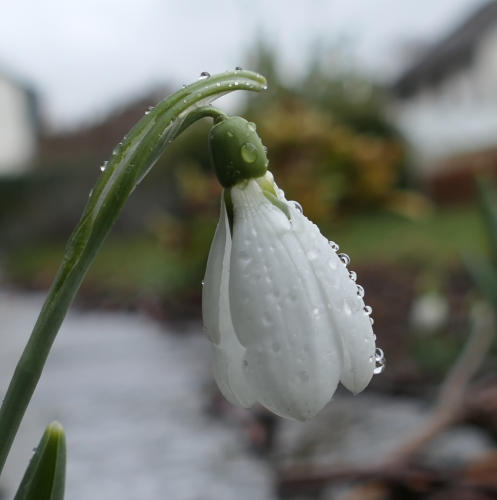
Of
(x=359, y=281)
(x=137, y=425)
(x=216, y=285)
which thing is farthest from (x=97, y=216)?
(x=359, y=281)

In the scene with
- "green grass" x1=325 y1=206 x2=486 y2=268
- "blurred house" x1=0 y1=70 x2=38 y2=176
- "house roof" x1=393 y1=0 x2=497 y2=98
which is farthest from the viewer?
"house roof" x1=393 y1=0 x2=497 y2=98

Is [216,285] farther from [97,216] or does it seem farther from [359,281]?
[359,281]

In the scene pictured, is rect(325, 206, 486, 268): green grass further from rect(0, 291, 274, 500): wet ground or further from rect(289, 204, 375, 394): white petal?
rect(289, 204, 375, 394): white petal

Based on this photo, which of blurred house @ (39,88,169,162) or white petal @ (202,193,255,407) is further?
blurred house @ (39,88,169,162)

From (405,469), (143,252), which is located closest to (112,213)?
(405,469)

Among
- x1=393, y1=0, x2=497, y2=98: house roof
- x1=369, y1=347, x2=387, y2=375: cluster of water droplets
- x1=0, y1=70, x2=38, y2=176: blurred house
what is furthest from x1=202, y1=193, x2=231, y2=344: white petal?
x1=393, y1=0, x2=497, y2=98: house roof

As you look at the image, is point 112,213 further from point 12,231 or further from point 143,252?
point 12,231

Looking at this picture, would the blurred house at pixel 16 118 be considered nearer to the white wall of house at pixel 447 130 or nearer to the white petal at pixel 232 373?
the white wall of house at pixel 447 130
